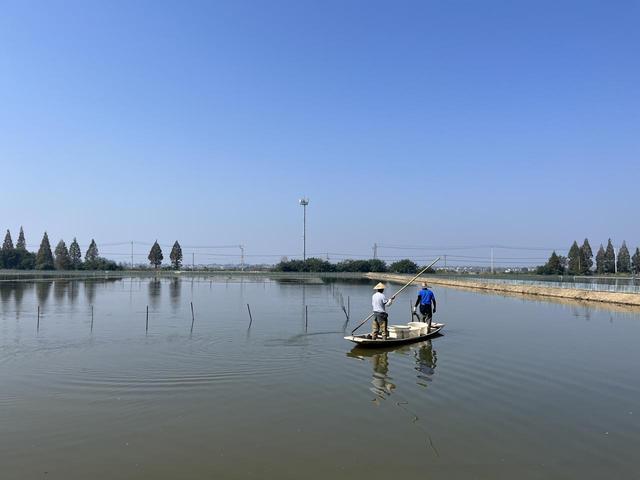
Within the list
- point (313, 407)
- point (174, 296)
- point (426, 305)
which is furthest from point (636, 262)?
point (313, 407)

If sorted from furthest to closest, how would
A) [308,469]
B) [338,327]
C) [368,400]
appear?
[338,327], [368,400], [308,469]

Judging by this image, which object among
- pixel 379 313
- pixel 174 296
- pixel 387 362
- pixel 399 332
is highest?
pixel 379 313

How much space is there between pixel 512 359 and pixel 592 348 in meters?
3.70

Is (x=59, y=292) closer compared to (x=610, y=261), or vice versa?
(x=59, y=292)

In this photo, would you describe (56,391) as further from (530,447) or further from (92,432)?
(530,447)

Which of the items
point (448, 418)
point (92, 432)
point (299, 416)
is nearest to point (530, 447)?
point (448, 418)

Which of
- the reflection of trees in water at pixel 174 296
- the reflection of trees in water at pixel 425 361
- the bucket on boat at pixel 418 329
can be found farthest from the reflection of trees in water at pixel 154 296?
the reflection of trees in water at pixel 425 361

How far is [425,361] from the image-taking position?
42.5ft

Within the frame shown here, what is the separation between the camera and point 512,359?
13.2 metres

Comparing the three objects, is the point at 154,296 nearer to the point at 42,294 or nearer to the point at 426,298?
the point at 42,294

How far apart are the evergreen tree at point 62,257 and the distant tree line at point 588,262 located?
96467mm

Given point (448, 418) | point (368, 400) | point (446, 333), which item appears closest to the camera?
point (448, 418)

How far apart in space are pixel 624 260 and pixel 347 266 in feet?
185

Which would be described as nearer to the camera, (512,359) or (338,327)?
(512,359)
